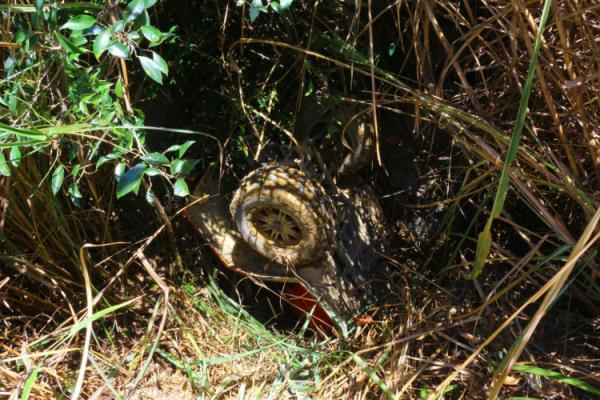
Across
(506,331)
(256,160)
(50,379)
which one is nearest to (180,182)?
(256,160)

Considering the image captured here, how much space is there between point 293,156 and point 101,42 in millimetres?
873

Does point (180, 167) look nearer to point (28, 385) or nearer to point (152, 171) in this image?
point (152, 171)

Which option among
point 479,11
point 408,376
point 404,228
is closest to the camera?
point 408,376

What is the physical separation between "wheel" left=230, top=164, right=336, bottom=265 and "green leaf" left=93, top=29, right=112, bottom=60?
26.4 inches

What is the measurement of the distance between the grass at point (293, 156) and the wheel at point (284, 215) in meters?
0.15

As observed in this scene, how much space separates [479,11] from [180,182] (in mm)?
1048

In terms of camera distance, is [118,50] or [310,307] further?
[310,307]

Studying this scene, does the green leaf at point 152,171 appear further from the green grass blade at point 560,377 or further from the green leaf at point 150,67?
the green grass blade at point 560,377

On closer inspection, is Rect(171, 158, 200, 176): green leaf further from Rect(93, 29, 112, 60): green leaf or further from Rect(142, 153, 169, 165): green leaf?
Rect(93, 29, 112, 60): green leaf

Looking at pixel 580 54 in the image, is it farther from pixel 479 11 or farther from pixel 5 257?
pixel 5 257

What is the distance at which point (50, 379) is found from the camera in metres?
1.68

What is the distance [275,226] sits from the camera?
183 centimetres

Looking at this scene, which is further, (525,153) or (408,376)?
(408,376)

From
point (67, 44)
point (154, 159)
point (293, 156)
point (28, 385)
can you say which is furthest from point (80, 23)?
point (293, 156)
